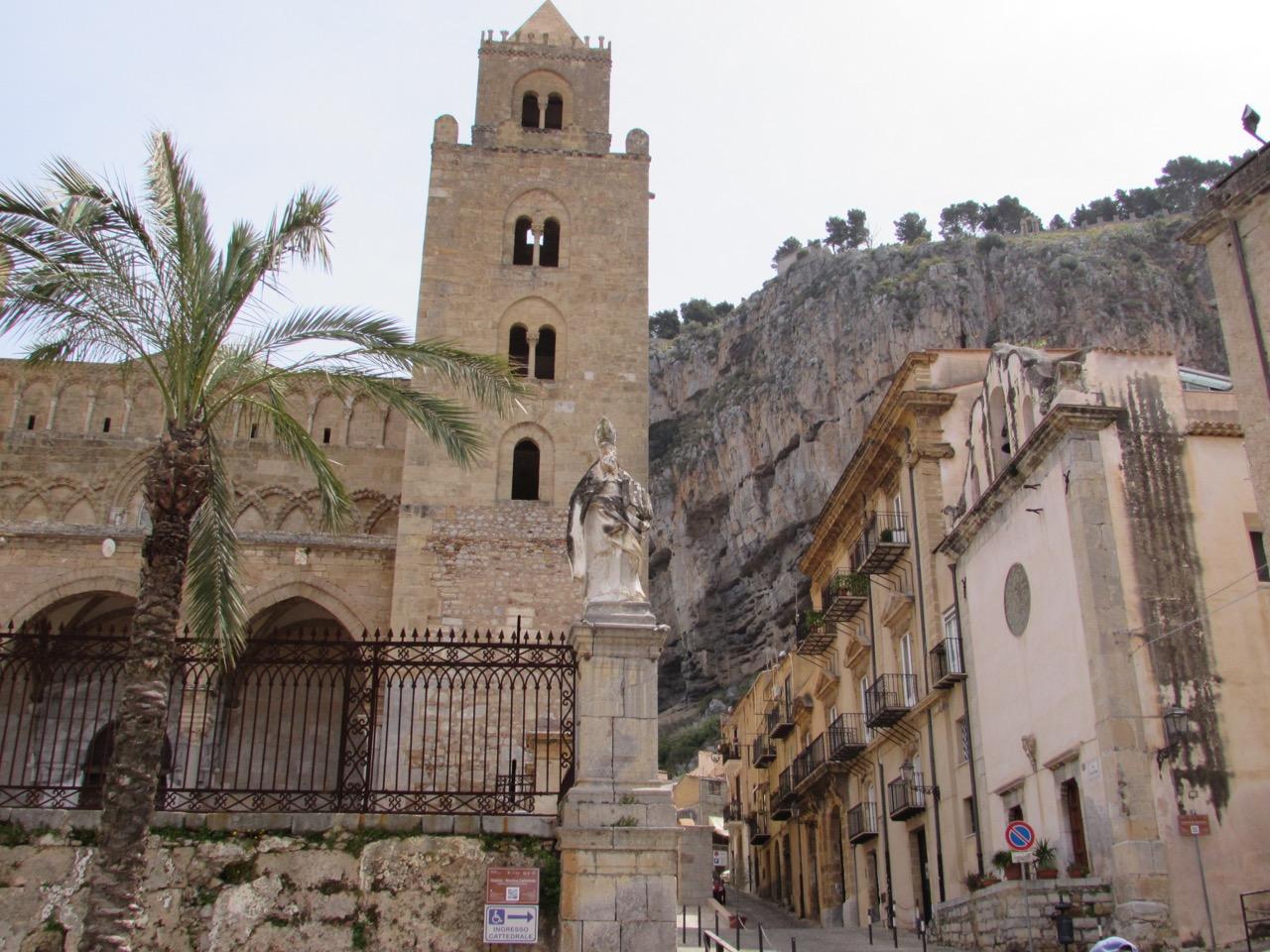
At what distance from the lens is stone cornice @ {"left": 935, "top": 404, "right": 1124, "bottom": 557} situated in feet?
54.0

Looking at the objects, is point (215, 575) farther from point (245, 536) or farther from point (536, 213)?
point (536, 213)

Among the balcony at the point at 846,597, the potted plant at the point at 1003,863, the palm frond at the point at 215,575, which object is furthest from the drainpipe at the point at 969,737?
the palm frond at the point at 215,575

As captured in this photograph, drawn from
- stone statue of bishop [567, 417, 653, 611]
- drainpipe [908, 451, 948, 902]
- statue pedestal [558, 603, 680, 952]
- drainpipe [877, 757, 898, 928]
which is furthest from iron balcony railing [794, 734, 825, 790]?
statue pedestal [558, 603, 680, 952]

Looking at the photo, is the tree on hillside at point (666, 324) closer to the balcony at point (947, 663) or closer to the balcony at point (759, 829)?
the balcony at point (759, 829)


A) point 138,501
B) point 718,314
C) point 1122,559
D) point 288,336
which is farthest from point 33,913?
point 718,314

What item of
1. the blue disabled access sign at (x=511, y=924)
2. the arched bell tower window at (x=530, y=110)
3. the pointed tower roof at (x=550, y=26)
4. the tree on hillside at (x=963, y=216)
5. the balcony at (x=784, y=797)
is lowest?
the blue disabled access sign at (x=511, y=924)

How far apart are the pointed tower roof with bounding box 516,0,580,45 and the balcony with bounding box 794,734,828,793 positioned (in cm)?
1717

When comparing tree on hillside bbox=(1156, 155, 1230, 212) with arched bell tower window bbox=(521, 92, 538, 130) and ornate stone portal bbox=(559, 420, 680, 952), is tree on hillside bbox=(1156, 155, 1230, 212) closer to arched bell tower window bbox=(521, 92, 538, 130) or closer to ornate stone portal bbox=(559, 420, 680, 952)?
arched bell tower window bbox=(521, 92, 538, 130)

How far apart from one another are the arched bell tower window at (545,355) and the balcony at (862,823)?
10504 mm

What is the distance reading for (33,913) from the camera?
9211mm

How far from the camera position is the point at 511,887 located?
9367mm

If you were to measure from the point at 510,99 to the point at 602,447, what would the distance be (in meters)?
20.5

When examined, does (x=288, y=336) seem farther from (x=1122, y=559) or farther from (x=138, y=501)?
(x=138, y=501)

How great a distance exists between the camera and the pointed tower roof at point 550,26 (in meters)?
30.9
